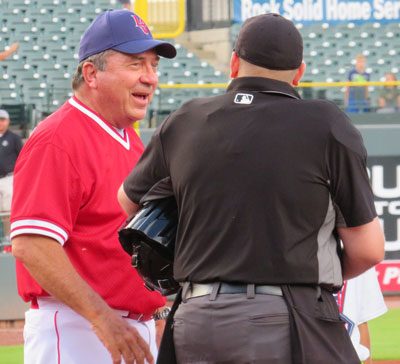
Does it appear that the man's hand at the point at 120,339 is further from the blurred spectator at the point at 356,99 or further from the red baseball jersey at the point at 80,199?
A: the blurred spectator at the point at 356,99

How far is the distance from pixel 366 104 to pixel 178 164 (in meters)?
8.40

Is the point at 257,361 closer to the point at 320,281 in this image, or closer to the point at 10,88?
the point at 320,281

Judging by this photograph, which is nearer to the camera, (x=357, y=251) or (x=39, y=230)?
(x=357, y=251)

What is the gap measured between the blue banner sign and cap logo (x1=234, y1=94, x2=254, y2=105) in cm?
747

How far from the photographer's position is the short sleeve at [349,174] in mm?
1966

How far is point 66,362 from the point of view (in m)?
2.47

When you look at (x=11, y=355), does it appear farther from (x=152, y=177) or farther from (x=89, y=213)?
(x=152, y=177)

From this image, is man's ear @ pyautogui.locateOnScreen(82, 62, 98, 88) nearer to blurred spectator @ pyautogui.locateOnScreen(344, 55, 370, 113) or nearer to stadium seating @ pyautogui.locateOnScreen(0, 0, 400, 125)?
stadium seating @ pyautogui.locateOnScreen(0, 0, 400, 125)

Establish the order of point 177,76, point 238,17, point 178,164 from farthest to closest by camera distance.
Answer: point 177,76, point 238,17, point 178,164

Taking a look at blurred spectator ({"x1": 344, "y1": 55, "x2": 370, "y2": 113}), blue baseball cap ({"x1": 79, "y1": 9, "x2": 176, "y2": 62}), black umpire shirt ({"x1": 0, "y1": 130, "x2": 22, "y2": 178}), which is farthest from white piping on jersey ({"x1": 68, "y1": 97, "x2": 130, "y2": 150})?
blurred spectator ({"x1": 344, "y1": 55, "x2": 370, "y2": 113})

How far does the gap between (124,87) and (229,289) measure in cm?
87

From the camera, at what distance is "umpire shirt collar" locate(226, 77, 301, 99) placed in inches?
82.3

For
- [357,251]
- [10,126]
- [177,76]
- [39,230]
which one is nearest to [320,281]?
A: [357,251]

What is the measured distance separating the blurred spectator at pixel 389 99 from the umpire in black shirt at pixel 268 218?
26.9 feet
